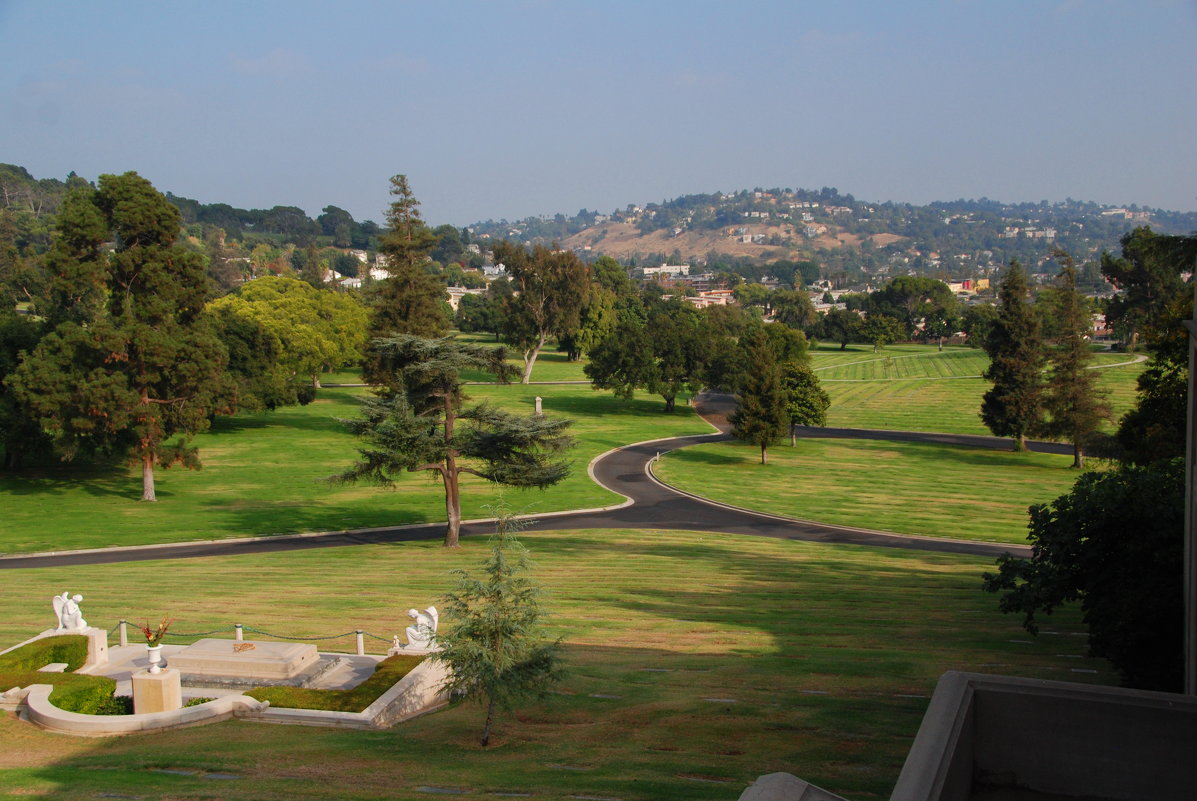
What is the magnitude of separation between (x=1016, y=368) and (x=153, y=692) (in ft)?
185

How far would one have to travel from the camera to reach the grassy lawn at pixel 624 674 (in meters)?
12.0

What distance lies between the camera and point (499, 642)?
13.3 m

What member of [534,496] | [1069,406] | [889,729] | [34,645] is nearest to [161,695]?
[34,645]

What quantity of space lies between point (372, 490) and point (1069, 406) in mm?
42242

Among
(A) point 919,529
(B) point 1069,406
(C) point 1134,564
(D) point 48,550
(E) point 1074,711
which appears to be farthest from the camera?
(B) point 1069,406

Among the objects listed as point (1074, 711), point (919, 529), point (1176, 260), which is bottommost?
point (919, 529)

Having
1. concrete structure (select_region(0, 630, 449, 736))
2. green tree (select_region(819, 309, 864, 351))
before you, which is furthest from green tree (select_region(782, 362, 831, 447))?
green tree (select_region(819, 309, 864, 351))

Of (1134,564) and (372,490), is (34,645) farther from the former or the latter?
(372,490)

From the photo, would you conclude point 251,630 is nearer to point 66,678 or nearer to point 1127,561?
point 66,678

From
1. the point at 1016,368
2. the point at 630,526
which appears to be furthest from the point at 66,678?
the point at 1016,368

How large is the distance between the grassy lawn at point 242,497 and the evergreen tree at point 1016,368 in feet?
79.7

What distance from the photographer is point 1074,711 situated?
879cm

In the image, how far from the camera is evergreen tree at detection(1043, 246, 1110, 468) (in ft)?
188

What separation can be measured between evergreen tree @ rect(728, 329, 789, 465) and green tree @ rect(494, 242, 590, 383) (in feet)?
117
